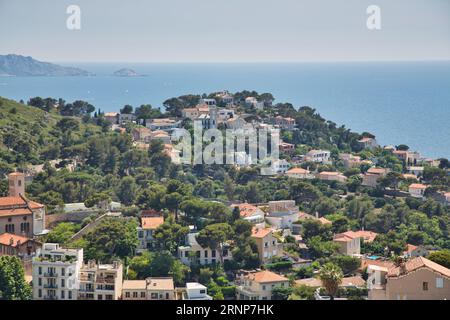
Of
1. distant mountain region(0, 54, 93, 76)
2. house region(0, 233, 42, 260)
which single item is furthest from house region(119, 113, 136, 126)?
house region(0, 233, 42, 260)

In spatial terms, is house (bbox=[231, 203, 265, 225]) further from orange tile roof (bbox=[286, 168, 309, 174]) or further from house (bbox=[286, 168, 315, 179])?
orange tile roof (bbox=[286, 168, 309, 174])

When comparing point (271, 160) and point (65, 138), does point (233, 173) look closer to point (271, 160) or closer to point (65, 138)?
point (271, 160)

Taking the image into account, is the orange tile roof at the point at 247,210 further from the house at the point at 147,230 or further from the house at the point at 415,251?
the house at the point at 415,251

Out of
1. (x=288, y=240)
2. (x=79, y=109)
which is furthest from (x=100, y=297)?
(x=79, y=109)

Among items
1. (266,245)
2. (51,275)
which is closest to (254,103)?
(266,245)

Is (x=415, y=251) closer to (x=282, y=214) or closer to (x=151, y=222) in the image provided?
(x=282, y=214)
